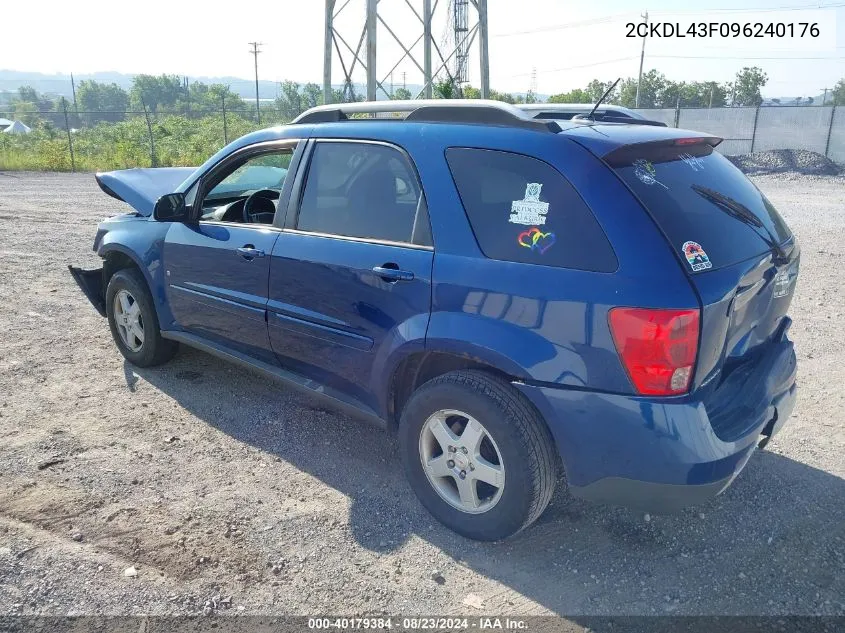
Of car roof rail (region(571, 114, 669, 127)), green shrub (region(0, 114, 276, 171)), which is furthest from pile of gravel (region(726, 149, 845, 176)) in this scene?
car roof rail (region(571, 114, 669, 127))

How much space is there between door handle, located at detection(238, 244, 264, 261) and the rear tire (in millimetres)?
1248

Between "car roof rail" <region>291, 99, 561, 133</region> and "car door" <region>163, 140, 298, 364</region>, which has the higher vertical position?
"car roof rail" <region>291, 99, 561, 133</region>

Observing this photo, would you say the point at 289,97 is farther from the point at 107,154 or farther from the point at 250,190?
the point at 250,190

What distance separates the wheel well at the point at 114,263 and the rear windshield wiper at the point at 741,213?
12.8 feet

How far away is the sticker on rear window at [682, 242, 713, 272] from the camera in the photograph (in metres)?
2.46

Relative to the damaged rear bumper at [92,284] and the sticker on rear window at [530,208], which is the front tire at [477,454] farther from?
the damaged rear bumper at [92,284]

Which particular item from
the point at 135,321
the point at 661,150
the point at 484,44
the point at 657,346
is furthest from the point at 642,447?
the point at 484,44

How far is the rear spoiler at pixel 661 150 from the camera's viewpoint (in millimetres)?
2674

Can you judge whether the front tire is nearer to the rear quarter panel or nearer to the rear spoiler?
the rear quarter panel

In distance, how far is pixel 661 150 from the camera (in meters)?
2.87

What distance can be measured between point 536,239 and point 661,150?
2.43 ft

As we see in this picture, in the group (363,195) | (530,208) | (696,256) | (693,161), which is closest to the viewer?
(696,256)

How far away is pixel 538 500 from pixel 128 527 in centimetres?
191

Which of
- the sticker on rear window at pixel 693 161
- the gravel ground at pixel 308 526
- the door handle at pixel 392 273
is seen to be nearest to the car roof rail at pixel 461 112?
the sticker on rear window at pixel 693 161
